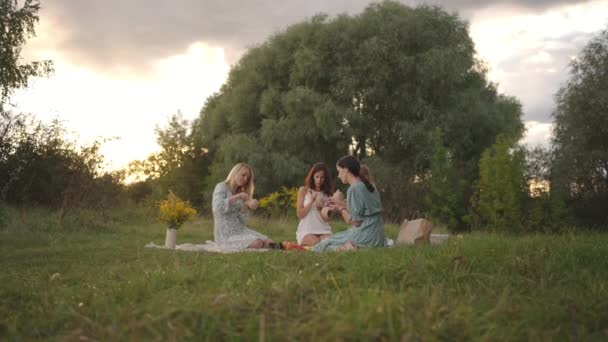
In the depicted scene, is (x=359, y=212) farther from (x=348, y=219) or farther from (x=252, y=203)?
(x=252, y=203)

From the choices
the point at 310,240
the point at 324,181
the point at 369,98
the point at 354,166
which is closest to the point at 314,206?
the point at 324,181

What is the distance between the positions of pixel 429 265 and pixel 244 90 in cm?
2630

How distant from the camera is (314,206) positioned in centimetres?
1147

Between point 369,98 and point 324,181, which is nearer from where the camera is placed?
point 324,181

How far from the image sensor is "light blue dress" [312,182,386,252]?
921cm

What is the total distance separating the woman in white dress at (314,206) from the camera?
37.2 feet

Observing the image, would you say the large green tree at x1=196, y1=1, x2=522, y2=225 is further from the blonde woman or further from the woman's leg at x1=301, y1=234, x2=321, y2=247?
the blonde woman

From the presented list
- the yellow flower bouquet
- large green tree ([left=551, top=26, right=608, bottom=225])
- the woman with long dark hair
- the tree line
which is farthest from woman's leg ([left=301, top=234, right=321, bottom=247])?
large green tree ([left=551, top=26, right=608, bottom=225])

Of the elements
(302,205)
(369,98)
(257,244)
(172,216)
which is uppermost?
(369,98)

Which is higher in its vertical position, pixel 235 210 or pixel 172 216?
pixel 235 210

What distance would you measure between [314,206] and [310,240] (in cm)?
65

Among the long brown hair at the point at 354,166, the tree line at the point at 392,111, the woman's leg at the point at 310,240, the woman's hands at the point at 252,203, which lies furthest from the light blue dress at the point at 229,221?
the tree line at the point at 392,111

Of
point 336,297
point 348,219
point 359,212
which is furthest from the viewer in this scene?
point 348,219

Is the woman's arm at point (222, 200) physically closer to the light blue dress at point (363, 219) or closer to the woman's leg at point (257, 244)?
the woman's leg at point (257, 244)
